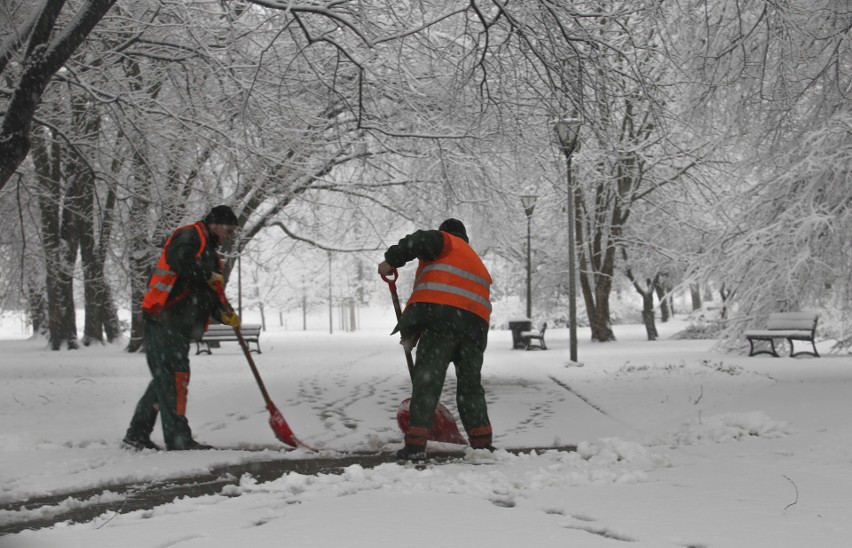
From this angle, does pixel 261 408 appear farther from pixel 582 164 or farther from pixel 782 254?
pixel 582 164

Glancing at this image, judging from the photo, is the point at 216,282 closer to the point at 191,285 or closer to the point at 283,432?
the point at 191,285

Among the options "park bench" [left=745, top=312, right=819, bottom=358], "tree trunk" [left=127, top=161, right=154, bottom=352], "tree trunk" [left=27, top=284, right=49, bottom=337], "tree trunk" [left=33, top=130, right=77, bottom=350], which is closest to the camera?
"tree trunk" [left=127, top=161, right=154, bottom=352]

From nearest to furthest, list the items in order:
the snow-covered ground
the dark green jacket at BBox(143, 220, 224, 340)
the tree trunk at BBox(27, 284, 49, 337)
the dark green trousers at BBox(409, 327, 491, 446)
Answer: the snow-covered ground → the dark green trousers at BBox(409, 327, 491, 446) → the dark green jacket at BBox(143, 220, 224, 340) → the tree trunk at BBox(27, 284, 49, 337)

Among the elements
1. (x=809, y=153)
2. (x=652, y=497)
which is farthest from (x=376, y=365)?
(x=652, y=497)

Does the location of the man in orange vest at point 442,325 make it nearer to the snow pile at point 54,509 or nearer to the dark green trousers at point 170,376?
the dark green trousers at point 170,376

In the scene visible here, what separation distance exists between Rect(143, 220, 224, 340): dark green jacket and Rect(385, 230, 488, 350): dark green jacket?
→ 1.38 m

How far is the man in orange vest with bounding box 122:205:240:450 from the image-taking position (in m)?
5.91

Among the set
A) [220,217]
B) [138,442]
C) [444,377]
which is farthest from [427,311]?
[138,442]

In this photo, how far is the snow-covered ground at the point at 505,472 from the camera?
3.38 metres

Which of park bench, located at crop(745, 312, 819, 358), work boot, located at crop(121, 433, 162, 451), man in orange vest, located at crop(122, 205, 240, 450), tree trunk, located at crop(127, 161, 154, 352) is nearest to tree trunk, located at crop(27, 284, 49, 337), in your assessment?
tree trunk, located at crop(127, 161, 154, 352)

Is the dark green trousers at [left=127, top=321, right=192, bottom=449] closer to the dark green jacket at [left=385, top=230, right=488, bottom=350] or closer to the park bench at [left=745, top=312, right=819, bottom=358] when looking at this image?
the dark green jacket at [left=385, top=230, right=488, bottom=350]

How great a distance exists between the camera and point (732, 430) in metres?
6.00

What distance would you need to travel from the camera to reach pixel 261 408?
881 centimetres

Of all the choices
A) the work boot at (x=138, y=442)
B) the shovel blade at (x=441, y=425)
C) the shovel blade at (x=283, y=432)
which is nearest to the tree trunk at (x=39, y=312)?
the work boot at (x=138, y=442)
